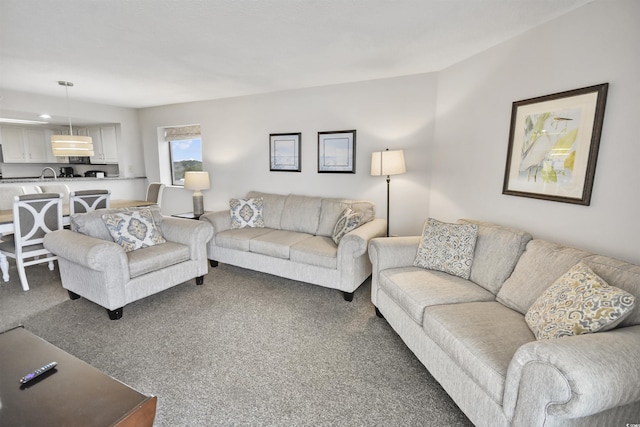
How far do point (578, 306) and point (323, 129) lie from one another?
3240 mm

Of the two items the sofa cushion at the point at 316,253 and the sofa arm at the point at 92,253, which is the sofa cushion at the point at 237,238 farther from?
the sofa arm at the point at 92,253

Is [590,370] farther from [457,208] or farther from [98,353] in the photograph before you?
[98,353]

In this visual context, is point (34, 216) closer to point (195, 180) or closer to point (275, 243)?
point (195, 180)

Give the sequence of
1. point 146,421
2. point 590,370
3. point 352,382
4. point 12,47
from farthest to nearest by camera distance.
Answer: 1. point 12,47
2. point 352,382
3. point 146,421
4. point 590,370

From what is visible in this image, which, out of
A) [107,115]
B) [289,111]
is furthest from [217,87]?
[107,115]

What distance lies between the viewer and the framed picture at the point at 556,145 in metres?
1.83

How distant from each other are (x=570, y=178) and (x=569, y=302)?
1.02 m

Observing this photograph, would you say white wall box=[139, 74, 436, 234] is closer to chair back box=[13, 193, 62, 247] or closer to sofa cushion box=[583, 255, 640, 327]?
sofa cushion box=[583, 255, 640, 327]

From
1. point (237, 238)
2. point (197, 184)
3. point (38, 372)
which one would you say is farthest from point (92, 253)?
point (197, 184)

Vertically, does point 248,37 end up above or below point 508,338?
above

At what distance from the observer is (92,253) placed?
2273mm

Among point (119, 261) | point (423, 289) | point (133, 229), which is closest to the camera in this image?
point (423, 289)

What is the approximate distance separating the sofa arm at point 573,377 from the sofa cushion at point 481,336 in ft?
0.35

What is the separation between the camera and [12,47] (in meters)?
2.61
